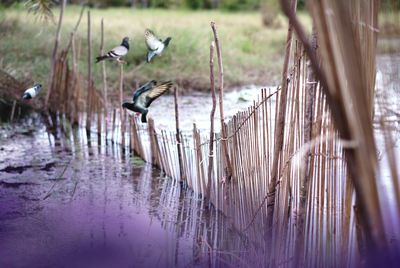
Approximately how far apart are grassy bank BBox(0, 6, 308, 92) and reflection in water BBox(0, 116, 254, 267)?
108 inches

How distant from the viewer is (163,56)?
364 inches

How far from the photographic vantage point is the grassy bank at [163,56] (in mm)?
7938

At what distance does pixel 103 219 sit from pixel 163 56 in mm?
6158

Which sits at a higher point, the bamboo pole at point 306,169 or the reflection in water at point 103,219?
the bamboo pole at point 306,169

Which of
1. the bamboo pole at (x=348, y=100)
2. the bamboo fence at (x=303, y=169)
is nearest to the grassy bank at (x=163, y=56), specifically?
the bamboo fence at (x=303, y=169)

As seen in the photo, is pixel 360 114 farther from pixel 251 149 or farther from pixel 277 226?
pixel 251 149

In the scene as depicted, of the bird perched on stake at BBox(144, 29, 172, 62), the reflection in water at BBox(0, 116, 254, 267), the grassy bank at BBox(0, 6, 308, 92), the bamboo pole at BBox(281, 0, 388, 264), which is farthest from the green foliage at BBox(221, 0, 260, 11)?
the bamboo pole at BBox(281, 0, 388, 264)

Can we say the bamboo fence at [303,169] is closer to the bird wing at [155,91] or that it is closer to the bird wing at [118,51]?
the bird wing at [155,91]

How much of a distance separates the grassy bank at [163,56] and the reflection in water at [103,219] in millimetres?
2754

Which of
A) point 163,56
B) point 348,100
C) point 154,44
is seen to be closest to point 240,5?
point 163,56

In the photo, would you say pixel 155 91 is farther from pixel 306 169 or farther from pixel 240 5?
pixel 240 5

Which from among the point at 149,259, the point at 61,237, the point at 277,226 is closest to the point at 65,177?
the point at 61,237

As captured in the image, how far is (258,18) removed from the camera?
15.7 metres

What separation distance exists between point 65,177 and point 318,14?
3.55 meters
